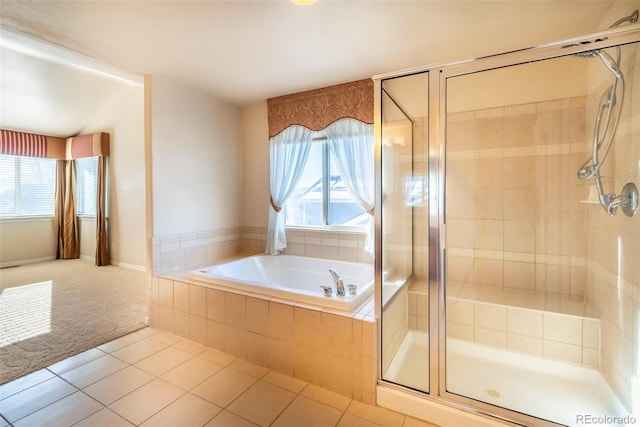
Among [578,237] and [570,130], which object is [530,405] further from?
[570,130]

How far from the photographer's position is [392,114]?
185 centimetres

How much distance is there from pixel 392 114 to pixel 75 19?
211 centimetres

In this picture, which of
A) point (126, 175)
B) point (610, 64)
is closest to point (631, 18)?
point (610, 64)

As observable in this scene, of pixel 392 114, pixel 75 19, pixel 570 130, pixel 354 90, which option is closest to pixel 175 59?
pixel 75 19

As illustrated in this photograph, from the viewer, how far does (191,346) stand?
225cm

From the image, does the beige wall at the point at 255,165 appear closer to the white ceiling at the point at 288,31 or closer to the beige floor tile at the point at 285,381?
the white ceiling at the point at 288,31

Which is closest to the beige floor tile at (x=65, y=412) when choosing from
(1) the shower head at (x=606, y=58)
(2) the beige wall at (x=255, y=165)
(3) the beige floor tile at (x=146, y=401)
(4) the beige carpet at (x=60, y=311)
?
(3) the beige floor tile at (x=146, y=401)

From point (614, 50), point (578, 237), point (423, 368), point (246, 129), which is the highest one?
point (246, 129)

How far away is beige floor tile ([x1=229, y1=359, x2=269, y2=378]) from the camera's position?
1899 millimetres

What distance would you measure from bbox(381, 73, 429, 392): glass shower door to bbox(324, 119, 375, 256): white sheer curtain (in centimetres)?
62

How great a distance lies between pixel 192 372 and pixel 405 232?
1761mm

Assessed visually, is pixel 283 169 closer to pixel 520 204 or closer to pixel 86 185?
pixel 520 204

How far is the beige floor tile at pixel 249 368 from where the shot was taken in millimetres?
1899

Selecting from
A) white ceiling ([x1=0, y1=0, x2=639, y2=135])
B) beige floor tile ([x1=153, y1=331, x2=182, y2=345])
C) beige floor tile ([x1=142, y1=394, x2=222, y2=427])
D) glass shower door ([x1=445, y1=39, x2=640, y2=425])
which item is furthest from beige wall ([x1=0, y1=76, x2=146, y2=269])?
glass shower door ([x1=445, y1=39, x2=640, y2=425])
